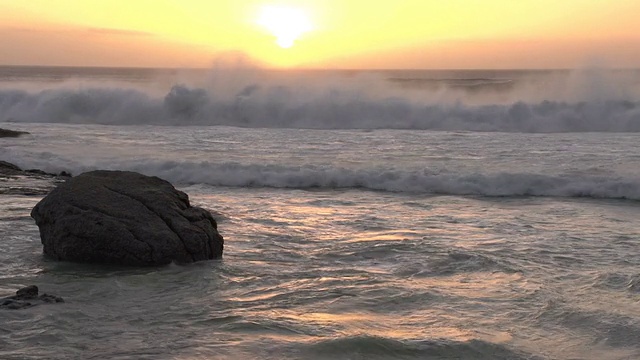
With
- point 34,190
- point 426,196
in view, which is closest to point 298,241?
point 426,196

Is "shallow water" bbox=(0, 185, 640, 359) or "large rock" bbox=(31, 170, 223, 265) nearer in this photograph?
"shallow water" bbox=(0, 185, 640, 359)

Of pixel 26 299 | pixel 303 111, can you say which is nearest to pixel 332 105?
pixel 303 111

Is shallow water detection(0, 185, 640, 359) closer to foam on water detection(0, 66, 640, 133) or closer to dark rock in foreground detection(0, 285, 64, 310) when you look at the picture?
dark rock in foreground detection(0, 285, 64, 310)

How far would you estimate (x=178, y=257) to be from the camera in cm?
816

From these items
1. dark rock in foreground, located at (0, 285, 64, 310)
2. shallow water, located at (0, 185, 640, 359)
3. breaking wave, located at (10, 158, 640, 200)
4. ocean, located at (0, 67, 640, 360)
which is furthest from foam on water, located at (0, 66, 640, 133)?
dark rock in foreground, located at (0, 285, 64, 310)

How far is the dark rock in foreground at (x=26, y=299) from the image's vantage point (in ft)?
20.9

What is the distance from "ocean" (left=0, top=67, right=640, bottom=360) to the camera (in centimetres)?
579

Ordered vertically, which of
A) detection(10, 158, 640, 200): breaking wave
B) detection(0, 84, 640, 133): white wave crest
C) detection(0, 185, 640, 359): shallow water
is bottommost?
detection(0, 185, 640, 359): shallow water

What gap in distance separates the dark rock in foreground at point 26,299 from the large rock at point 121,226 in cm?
133

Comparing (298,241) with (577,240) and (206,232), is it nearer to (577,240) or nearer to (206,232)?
(206,232)

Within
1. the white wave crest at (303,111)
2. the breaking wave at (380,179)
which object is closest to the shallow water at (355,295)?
the breaking wave at (380,179)

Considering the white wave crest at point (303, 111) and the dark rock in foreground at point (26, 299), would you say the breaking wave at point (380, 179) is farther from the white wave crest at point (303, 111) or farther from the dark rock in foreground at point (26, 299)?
the white wave crest at point (303, 111)

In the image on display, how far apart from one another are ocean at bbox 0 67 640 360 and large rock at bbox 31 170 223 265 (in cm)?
19

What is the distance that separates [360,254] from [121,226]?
2.80 metres
